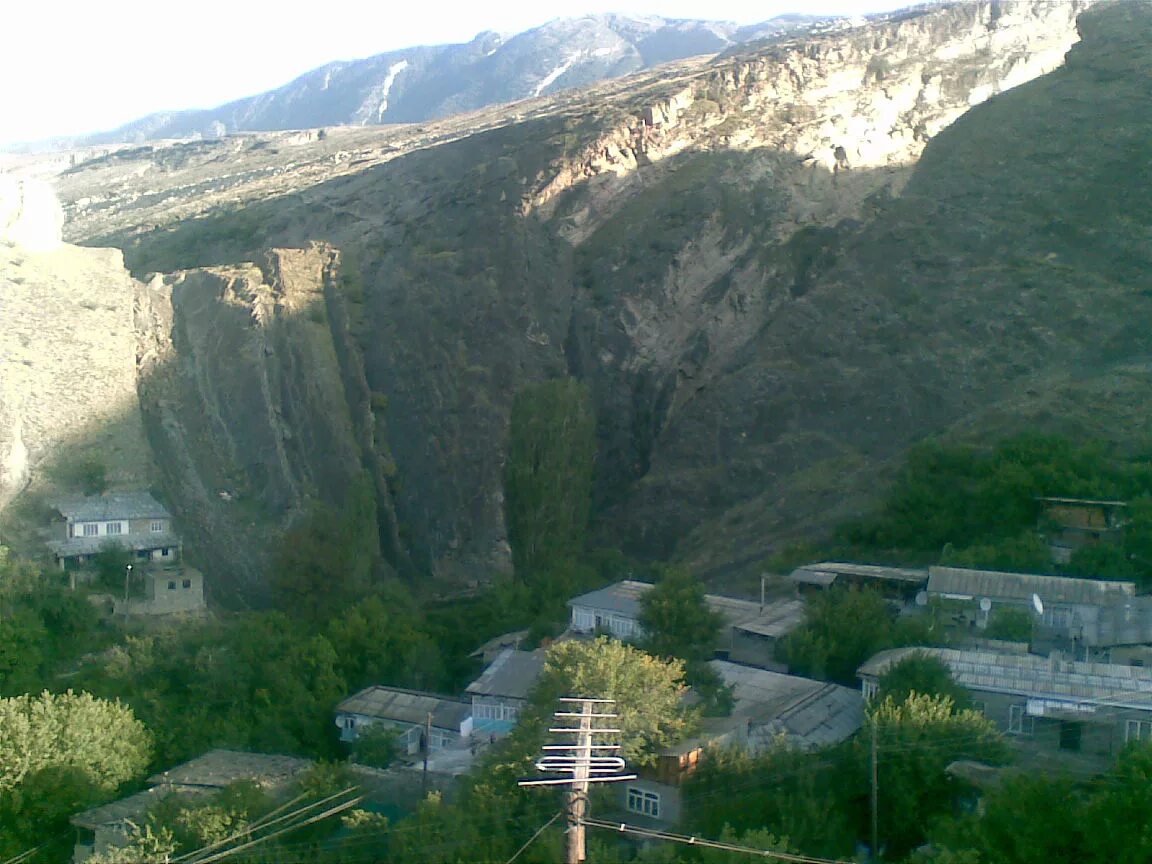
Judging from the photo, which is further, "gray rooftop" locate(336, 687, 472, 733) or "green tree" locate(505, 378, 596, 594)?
"green tree" locate(505, 378, 596, 594)

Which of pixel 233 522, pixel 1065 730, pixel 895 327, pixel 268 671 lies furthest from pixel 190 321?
pixel 1065 730

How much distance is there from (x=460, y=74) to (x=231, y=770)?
124m

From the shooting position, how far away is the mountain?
30312mm

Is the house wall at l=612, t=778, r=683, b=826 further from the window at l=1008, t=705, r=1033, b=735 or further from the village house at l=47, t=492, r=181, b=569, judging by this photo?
the village house at l=47, t=492, r=181, b=569

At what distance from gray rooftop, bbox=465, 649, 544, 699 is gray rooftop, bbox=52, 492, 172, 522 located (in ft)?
33.5

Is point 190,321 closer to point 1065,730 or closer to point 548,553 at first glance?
point 548,553

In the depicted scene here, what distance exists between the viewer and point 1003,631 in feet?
59.9

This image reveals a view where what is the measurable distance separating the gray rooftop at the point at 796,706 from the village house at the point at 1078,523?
6.59 meters

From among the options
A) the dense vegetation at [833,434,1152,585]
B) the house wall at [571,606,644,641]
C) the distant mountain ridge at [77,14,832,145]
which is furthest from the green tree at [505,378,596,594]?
the distant mountain ridge at [77,14,832,145]

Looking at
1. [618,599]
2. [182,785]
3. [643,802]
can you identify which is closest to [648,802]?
[643,802]

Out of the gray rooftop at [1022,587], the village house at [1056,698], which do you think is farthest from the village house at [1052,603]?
the village house at [1056,698]

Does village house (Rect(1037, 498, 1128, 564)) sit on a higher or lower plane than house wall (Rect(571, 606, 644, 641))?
higher

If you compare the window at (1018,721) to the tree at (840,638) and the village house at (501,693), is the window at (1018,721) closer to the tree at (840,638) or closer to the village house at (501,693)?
the tree at (840,638)

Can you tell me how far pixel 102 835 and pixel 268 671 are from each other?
18.9 ft
